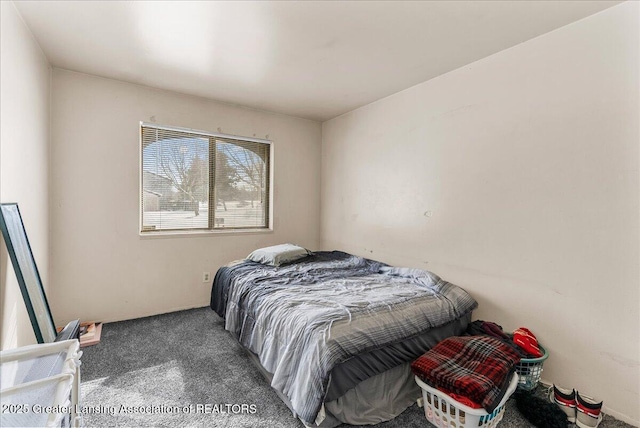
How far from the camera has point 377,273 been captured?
293 cm

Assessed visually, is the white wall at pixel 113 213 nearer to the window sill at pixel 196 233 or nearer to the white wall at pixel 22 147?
the window sill at pixel 196 233

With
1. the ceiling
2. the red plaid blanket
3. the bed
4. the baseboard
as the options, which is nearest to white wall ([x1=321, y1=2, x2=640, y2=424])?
the baseboard

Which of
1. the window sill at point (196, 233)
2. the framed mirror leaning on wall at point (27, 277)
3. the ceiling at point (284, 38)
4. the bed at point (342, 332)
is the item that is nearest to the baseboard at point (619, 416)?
the bed at point (342, 332)

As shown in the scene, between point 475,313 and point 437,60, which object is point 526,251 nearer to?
point 475,313

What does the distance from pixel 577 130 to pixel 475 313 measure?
1.52m

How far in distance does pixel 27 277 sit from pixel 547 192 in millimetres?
3400

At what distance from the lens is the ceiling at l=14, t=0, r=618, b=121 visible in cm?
183

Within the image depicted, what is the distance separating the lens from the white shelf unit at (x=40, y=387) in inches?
34.3

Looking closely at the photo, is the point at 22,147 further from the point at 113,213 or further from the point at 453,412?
the point at 453,412

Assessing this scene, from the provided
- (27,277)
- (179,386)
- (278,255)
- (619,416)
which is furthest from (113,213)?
(619,416)

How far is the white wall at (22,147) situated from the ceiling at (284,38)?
0.65 feet

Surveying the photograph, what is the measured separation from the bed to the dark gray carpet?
134 millimetres

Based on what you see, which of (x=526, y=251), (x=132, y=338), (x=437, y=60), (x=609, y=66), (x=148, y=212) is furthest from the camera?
(x=148, y=212)

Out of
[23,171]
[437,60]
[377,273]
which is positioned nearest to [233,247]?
[377,273]
